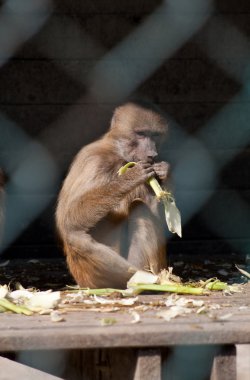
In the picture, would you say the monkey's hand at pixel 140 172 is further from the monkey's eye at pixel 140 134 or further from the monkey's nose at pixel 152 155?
the monkey's eye at pixel 140 134

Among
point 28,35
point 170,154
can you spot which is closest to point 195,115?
point 170,154

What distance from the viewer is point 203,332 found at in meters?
3.97

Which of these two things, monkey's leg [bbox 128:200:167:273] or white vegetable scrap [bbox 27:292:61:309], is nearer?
white vegetable scrap [bbox 27:292:61:309]

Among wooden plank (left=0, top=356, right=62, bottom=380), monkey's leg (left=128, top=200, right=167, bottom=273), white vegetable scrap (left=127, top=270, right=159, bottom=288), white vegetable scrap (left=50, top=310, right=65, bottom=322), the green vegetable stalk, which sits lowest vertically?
wooden plank (left=0, top=356, right=62, bottom=380)

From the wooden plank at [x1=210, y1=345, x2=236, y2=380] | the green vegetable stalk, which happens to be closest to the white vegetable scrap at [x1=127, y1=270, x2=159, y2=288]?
the green vegetable stalk

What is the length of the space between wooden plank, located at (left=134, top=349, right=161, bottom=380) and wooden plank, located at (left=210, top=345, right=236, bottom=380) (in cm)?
24

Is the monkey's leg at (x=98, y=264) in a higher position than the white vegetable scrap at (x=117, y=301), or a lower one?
higher

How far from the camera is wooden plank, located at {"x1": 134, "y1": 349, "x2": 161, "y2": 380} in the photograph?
3.92 m

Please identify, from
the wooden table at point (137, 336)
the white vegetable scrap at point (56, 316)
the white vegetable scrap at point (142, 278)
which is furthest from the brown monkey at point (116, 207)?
the wooden table at point (137, 336)

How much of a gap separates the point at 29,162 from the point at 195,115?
117 cm

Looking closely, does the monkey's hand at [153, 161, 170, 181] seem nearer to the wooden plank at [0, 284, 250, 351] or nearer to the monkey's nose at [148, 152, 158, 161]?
the monkey's nose at [148, 152, 158, 161]

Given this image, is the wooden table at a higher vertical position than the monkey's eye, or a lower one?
lower

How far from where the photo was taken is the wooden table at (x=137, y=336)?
3877 mm

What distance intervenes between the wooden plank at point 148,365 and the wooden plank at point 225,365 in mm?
240
